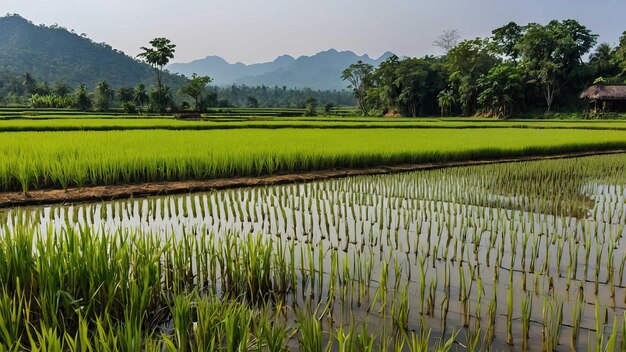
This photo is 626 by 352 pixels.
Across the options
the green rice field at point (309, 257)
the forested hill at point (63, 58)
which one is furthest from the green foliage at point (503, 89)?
the forested hill at point (63, 58)

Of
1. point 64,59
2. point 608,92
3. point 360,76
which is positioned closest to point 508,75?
point 608,92

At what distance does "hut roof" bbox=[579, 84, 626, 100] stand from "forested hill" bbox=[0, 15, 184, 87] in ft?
285

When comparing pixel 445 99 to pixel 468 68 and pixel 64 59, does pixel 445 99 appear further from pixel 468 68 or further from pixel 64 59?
pixel 64 59

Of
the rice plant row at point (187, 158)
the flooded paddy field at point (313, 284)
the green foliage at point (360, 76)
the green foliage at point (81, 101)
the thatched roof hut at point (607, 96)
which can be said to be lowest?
the flooded paddy field at point (313, 284)

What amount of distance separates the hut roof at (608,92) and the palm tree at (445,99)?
37.2 feet

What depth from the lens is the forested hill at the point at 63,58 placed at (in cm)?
10325

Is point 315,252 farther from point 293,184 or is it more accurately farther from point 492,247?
point 293,184

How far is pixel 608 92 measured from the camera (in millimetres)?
32062

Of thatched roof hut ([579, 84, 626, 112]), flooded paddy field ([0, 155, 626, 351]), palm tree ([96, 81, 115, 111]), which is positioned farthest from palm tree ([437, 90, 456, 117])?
flooded paddy field ([0, 155, 626, 351])

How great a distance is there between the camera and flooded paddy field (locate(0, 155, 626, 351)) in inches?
98.0

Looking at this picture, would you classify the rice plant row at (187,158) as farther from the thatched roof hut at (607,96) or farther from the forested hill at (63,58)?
the forested hill at (63,58)

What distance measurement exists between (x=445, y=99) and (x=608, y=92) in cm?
1293

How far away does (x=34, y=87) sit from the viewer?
6169 centimetres

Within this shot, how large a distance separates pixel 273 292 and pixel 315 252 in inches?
51.2
